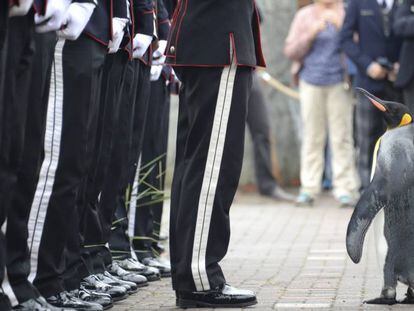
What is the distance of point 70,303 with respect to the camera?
4859 mm

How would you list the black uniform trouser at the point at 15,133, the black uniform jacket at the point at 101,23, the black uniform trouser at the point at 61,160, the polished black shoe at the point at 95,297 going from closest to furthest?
the black uniform trouser at the point at 15,133, the black uniform trouser at the point at 61,160, the black uniform jacket at the point at 101,23, the polished black shoe at the point at 95,297

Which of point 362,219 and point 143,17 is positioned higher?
point 143,17

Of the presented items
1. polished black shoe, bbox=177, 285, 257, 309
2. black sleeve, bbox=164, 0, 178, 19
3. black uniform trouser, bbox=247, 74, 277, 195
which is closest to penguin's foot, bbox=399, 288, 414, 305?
polished black shoe, bbox=177, 285, 257, 309

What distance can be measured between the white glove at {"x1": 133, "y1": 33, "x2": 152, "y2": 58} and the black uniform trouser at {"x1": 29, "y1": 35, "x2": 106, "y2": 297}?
127cm

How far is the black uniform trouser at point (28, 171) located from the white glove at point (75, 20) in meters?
0.25

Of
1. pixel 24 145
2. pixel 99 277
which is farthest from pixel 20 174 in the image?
pixel 99 277

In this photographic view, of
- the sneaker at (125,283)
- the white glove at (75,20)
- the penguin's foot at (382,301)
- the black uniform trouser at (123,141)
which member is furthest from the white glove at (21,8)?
the penguin's foot at (382,301)

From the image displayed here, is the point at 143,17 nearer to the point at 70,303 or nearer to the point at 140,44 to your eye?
the point at 140,44

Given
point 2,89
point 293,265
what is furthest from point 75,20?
point 293,265

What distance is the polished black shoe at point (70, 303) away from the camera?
4.83 meters

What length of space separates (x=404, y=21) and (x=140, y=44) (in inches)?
189

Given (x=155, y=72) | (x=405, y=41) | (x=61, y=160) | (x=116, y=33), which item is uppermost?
(x=116, y=33)

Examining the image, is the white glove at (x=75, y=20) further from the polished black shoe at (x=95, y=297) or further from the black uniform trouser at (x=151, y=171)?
the black uniform trouser at (x=151, y=171)

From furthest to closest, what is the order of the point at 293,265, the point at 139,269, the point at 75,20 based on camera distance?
the point at 293,265
the point at 139,269
the point at 75,20
